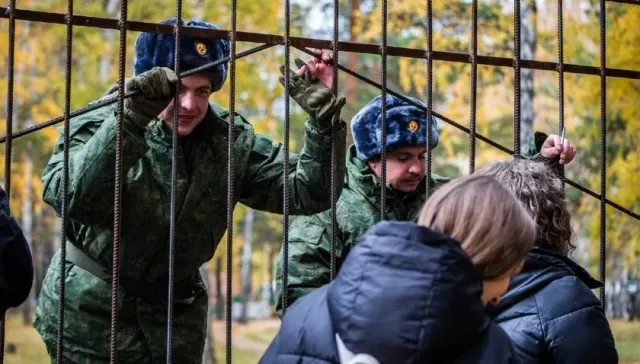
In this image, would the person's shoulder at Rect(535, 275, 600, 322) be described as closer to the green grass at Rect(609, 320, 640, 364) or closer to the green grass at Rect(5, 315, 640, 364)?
the green grass at Rect(5, 315, 640, 364)

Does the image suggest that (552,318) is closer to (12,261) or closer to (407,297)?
(407,297)

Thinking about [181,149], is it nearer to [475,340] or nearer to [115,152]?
[115,152]

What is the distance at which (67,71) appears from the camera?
101 inches

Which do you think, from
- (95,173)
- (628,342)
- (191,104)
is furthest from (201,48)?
Result: (628,342)

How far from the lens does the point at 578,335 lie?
2.36 meters

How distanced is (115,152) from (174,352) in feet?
2.74

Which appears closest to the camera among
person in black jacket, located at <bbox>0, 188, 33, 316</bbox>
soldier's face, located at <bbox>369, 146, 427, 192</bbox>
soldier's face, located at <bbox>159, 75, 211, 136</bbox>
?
person in black jacket, located at <bbox>0, 188, 33, 316</bbox>

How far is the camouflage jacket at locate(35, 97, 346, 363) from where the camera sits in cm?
299

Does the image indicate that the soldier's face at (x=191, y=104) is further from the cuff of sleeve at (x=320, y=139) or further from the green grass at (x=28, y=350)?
the green grass at (x=28, y=350)

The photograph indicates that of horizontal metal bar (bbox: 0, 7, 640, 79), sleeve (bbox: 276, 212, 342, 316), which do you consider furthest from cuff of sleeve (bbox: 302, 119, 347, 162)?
sleeve (bbox: 276, 212, 342, 316)

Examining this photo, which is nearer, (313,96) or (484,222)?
(484,222)

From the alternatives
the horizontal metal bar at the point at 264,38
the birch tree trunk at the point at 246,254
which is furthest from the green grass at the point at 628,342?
the horizontal metal bar at the point at 264,38

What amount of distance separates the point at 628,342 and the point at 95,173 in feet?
39.0

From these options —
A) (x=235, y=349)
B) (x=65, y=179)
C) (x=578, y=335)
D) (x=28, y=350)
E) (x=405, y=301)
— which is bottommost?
(x=235, y=349)
